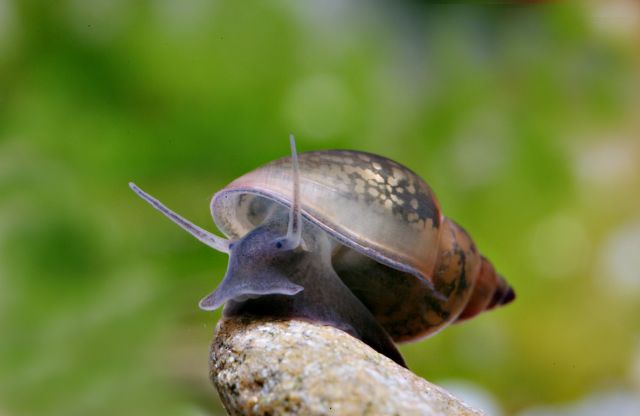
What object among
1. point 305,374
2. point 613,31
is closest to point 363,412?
point 305,374

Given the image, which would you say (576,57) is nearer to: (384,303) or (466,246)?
(466,246)

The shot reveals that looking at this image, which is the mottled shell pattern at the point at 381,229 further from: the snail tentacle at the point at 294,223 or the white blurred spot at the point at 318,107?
the white blurred spot at the point at 318,107

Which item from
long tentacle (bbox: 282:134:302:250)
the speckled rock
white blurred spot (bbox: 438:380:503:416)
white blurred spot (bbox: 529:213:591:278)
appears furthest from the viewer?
white blurred spot (bbox: 529:213:591:278)

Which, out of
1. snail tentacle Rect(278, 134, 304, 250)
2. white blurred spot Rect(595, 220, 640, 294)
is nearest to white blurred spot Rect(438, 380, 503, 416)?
white blurred spot Rect(595, 220, 640, 294)

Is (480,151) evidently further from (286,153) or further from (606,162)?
(286,153)

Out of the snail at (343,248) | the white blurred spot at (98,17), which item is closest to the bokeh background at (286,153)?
the white blurred spot at (98,17)

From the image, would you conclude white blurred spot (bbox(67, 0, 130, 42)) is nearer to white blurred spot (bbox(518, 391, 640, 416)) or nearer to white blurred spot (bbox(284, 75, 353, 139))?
white blurred spot (bbox(284, 75, 353, 139))
